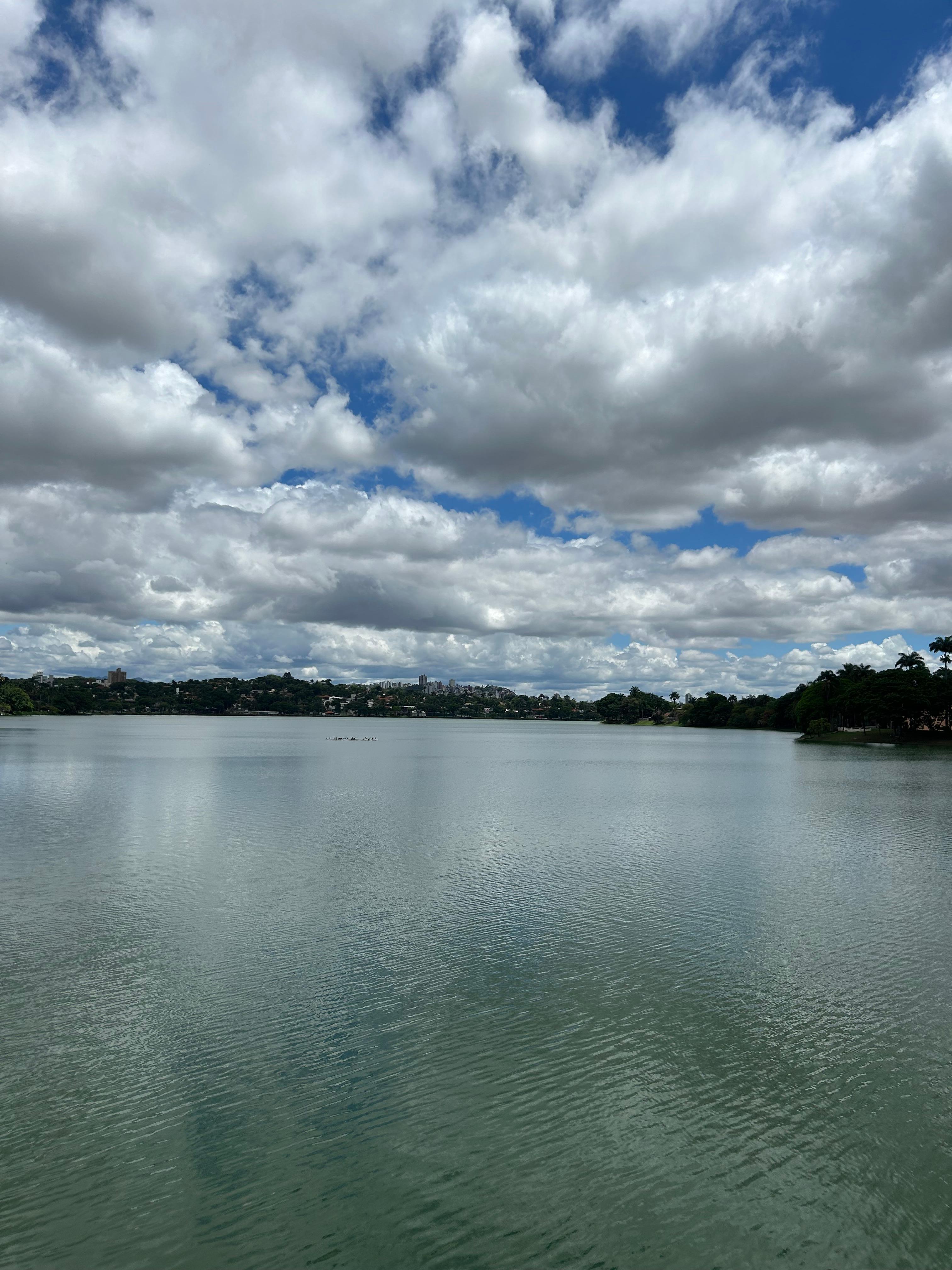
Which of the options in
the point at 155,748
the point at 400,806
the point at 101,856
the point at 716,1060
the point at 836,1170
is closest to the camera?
the point at 836,1170

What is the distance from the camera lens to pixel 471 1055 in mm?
15117

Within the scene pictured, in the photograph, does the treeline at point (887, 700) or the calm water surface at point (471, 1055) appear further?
the treeline at point (887, 700)

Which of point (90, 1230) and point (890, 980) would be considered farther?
point (890, 980)

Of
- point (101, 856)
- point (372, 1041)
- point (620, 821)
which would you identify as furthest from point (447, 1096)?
point (620, 821)

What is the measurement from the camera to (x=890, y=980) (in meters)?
19.7

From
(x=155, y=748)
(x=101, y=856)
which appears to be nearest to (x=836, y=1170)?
(x=101, y=856)

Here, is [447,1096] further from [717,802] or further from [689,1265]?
[717,802]

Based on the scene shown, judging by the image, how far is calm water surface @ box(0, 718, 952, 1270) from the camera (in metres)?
10.5

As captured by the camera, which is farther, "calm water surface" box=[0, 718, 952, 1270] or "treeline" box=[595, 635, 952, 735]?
"treeline" box=[595, 635, 952, 735]

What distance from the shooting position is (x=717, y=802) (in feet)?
185

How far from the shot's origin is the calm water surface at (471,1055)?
10461 millimetres

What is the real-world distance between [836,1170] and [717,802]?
153 feet

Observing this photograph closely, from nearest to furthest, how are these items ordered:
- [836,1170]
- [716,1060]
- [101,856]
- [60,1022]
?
1. [836,1170]
2. [716,1060]
3. [60,1022]
4. [101,856]

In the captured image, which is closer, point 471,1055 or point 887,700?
point 471,1055
